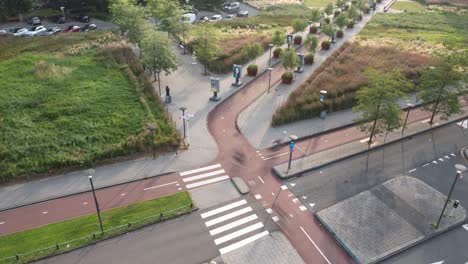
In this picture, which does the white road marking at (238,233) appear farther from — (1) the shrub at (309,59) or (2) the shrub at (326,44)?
(2) the shrub at (326,44)

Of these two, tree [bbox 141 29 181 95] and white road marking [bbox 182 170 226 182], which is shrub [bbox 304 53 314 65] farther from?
Result: white road marking [bbox 182 170 226 182]

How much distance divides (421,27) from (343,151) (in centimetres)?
5933

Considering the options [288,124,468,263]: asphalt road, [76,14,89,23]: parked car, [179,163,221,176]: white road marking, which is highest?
[76,14,89,23]: parked car

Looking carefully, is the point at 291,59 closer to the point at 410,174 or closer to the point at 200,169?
the point at 410,174

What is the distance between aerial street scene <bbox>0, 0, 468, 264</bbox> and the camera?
22.0 metres

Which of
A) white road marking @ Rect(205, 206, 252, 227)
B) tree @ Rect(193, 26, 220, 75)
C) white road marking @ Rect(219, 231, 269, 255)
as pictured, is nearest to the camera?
white road marking @ Rect(219, 231, 269, 255)

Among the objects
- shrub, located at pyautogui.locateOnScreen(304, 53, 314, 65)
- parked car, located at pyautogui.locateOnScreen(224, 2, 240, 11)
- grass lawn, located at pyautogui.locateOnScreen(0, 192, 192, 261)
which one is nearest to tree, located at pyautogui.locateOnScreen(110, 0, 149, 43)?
shrub, located at pyautogui.locateOnScreen(304, 53, 314, 65)

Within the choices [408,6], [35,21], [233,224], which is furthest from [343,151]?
[408,6]

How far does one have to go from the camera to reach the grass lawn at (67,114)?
27609 mm

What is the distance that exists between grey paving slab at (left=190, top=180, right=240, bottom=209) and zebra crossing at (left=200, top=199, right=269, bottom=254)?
67 cm

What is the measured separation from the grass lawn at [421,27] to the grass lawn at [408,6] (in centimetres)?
867

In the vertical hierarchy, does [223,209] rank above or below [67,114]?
below

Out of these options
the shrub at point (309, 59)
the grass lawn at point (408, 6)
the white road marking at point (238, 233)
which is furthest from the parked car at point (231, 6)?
the white road marking at point (238, 233)

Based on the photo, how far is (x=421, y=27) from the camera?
7588 centimetres
